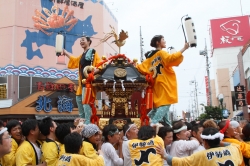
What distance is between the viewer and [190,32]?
472 centimetres

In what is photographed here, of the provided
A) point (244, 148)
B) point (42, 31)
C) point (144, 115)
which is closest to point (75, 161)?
point (244, 148)

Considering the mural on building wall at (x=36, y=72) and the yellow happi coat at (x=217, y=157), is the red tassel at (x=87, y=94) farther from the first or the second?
the mural on building wall at (x=36, y=72)

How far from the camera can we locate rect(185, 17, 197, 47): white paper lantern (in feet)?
15.4

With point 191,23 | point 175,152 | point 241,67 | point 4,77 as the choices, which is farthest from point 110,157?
point 241,67

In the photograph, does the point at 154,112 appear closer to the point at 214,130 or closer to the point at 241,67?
the point at 214,130

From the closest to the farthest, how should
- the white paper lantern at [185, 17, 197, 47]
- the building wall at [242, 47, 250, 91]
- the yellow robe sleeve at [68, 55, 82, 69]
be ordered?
1. the white paper lantern at [185, 17, 197, 47]
2. the yellow robe sleeve at [68, 55, 82, 69]
3. the building wall at [242, 47, 250, 91]

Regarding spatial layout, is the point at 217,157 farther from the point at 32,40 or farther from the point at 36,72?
the point at 32,40

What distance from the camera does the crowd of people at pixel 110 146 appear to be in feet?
8.96

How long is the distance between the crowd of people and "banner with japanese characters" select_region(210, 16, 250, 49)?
3740 cm

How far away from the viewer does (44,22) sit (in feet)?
60.7

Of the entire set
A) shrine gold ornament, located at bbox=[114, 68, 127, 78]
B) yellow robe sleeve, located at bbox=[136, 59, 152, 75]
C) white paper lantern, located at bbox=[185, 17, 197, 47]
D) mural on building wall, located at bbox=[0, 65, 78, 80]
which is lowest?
shrine gold ornament, located at bbox=[114, 68, 127, 78]

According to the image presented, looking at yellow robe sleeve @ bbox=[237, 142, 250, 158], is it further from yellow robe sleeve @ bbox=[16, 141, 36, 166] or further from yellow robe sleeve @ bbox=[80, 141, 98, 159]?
yellow robe sleeve @ bbox=[16, 141, 36, 166]

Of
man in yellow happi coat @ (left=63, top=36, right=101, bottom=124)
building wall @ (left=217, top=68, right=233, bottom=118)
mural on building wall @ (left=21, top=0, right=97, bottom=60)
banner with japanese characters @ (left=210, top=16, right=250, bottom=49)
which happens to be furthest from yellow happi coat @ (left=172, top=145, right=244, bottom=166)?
banner with japanese characters @ (left=210, top=16, right=250, bottom=49)

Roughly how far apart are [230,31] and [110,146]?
38.6 meters
